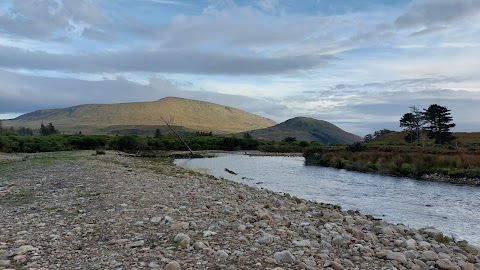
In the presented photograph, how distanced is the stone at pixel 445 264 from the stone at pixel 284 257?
2.95 metres

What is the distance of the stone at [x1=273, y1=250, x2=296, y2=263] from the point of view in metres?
6.64

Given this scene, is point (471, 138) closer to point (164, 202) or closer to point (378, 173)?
point (378, 173)

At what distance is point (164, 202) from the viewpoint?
465 inches

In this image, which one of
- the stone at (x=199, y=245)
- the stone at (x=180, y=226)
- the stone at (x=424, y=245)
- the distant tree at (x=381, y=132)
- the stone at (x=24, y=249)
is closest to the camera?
the stone at (x=24, y=249)

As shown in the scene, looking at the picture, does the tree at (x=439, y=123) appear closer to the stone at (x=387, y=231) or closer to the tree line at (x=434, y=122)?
the tree line at (x=434, y=122)

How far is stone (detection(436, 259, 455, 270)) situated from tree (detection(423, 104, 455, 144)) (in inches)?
3328

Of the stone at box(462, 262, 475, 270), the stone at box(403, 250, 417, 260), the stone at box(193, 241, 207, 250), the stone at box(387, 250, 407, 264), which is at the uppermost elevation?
the stone at box(193, 241, 207, 250)

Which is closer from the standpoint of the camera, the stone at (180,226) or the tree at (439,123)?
the stone at (180,226)

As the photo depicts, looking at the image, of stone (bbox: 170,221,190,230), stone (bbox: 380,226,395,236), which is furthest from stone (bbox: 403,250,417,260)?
stone (bbox: 170,221,190,230)

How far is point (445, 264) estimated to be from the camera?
7410mm

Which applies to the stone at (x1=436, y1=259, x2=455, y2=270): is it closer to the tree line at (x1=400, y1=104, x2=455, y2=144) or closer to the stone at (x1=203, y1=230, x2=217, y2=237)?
the stone at (x1=203, y1=230, x2=217, y2=237)

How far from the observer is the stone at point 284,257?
6.64 metres

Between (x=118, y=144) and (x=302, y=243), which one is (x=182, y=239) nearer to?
(x=302, y=243)

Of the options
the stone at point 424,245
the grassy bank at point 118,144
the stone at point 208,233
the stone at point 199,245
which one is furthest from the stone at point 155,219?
the grassy bank at point 118,144
